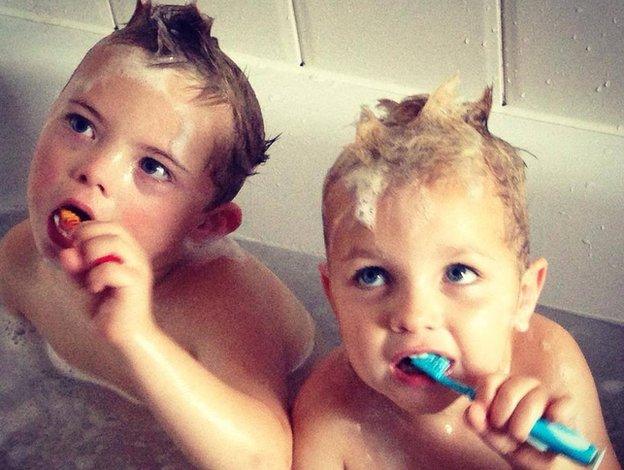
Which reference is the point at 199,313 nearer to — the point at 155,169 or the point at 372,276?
the point at 155,169

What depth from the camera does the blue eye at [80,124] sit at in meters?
0.96

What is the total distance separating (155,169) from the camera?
0.96 m

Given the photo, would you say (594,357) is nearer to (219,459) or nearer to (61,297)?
(219,459)

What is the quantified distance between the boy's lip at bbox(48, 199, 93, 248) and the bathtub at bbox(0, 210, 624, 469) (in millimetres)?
296

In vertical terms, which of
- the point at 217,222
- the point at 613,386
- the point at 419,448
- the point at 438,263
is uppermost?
the point at 438,263

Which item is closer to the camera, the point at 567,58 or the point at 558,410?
the point at 558,410

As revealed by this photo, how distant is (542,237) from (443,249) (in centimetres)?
40

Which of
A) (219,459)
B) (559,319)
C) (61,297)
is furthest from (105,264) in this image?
(559,319)

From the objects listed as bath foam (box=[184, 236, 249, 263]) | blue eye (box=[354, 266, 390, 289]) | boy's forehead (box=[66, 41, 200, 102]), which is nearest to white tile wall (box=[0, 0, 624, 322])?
bath foam (box=[184, 236, 249, 263])

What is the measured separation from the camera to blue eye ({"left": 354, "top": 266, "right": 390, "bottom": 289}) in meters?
0.79

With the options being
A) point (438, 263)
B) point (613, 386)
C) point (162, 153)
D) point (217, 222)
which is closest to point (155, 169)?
point (162, 153)

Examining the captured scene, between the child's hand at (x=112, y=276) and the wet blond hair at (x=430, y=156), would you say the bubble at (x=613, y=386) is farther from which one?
the child's hand at (x=112, y=276)

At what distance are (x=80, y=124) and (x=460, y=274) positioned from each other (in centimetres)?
44

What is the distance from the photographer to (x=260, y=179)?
1.27m
